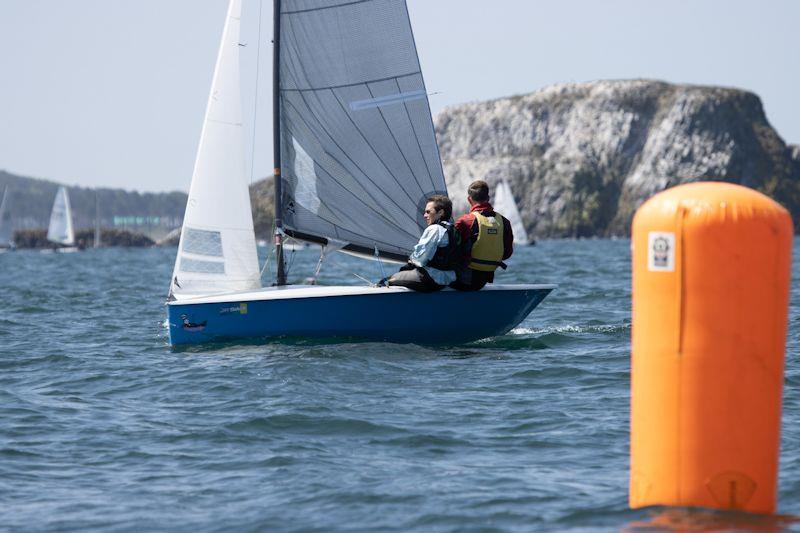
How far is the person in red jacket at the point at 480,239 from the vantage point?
12289 mm

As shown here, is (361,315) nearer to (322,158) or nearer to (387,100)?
(322,158)

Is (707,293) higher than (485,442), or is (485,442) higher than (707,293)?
(707,293)

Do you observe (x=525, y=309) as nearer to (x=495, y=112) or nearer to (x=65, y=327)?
(x=65, y=327)

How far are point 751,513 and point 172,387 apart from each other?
20.9ft

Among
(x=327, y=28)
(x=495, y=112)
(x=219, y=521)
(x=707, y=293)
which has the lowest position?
(x=219, y=521)

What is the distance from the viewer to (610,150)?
176 metres

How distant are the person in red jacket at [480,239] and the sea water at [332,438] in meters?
0.52

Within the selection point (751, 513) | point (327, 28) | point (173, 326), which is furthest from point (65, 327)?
point (751, 513)

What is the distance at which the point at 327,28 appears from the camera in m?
13.8

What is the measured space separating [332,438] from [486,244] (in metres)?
4.73

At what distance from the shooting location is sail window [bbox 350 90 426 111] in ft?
45.8

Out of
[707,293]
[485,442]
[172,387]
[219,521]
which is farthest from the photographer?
[172,387]

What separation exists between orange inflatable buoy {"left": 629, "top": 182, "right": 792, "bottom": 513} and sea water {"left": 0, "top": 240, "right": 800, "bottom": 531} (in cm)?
30

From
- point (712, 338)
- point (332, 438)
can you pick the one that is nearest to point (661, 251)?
point (712, 338)
